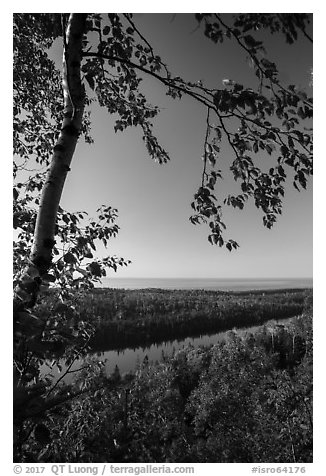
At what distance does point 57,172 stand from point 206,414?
34206 millimetres

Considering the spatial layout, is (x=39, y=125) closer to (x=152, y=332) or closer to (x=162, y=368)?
(x=162, y=368)

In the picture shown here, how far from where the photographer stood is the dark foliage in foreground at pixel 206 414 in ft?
26.8

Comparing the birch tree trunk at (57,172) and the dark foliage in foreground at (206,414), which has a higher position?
the birch tree trunk at (57,172)

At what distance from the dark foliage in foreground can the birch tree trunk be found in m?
0.74

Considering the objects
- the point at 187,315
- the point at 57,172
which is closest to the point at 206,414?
the point at 57,172

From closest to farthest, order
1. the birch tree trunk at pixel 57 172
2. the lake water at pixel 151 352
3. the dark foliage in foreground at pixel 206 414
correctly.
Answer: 1. the birch tree trunk at pixel 57 172
2. the dark foliage in foreground at pixel 206 414
3. the lake water at pixel 151 352

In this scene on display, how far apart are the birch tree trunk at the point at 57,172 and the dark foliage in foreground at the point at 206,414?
0.74m

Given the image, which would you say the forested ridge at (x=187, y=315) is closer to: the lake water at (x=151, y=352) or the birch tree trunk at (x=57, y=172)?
the lake water at (x=151, y=352)

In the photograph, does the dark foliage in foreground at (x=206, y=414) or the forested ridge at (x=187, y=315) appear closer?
the dark foliage in foreground at (x=206, y=414)

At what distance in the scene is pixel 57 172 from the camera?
1.86 m

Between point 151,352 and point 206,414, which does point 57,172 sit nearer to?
point 206,414

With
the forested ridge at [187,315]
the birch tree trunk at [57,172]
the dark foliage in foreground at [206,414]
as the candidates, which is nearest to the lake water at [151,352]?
the forested ridge at [187,315]

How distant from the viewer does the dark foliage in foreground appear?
8164 mm
